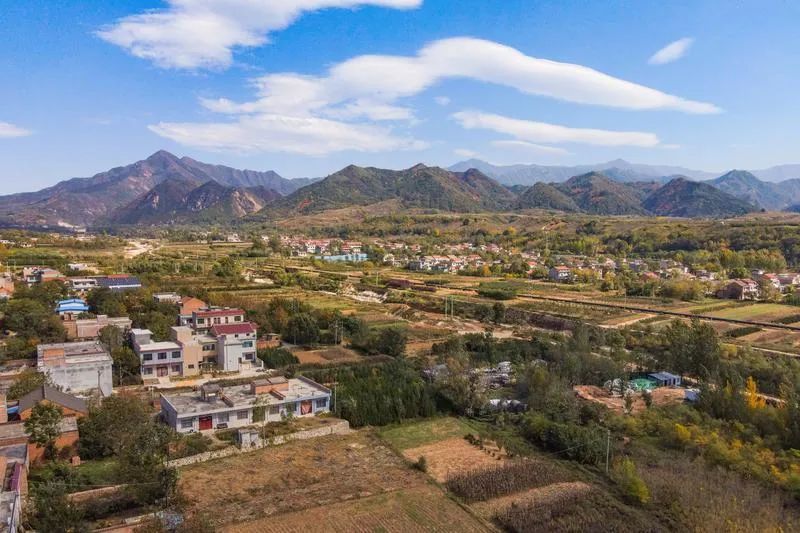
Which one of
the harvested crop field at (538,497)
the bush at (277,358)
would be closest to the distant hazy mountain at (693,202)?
the bush at (277,358)

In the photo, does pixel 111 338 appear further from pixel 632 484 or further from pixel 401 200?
pixel 401 200

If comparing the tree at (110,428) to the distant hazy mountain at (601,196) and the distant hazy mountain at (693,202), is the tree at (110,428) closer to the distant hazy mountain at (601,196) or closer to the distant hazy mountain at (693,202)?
the distant hazy mountain at (693,202)

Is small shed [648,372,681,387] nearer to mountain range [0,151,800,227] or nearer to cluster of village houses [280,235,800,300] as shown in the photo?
cluster of village houses [280,235,800,300]

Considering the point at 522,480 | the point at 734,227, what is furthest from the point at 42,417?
the point at 734,227

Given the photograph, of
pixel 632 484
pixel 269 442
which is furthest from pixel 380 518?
pixel 632 484

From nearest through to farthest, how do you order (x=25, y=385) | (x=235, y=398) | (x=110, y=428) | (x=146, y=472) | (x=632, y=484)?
1. (x=146, y=472)
2. (x=632, y=484)
3. (x=110, y=428)
4. (x=25, y=385)
5. (x=235, y=398)

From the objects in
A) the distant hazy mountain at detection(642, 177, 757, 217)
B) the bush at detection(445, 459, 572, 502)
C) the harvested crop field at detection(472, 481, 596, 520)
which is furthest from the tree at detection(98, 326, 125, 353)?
the distant hazy mountain at detection(642, 177, 757, 217)

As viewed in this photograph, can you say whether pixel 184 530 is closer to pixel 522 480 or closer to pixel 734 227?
pixel 522 480
